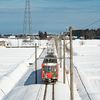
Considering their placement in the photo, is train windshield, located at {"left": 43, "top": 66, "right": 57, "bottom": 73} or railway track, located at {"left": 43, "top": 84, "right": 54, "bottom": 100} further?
train windshield, located at {"left": 43, "top": 66, "right": 57, "bottom": 73}

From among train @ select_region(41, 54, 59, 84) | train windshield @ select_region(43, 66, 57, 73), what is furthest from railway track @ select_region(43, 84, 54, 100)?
train windshield @ select_region(43, 66, 57, 73)

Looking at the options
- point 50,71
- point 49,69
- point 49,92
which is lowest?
point 49,92

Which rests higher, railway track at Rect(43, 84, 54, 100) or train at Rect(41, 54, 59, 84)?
train at Rect(41, 54, 59, 84)

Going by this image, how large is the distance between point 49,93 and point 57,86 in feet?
7.17

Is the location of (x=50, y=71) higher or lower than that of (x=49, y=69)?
lower

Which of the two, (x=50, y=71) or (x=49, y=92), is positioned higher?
(x=50, y=71)

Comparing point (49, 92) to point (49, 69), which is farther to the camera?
point (49, 69)

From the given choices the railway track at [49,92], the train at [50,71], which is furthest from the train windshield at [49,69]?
the railway track at [49,92]

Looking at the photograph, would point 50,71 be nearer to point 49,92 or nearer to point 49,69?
point 49,69

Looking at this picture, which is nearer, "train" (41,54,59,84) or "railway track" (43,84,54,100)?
"railway track" (43,84,54,100)

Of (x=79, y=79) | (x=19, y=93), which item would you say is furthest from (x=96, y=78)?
(x=19, y=93)

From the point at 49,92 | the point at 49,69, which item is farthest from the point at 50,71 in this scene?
the point at 49,92

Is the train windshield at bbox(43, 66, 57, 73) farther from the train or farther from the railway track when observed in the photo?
the railway track

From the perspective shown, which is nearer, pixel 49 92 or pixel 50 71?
pixel 49 92
